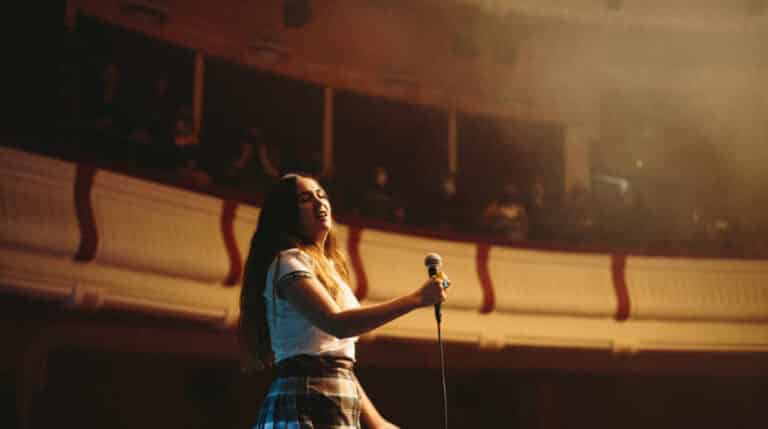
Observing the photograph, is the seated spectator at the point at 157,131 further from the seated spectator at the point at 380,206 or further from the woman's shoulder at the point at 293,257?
the woman's shoulder at the point at 293,257

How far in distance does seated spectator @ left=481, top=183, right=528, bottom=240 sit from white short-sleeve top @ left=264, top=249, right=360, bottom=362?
19.8 ft

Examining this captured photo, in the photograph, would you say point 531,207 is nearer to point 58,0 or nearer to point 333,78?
point 333,78

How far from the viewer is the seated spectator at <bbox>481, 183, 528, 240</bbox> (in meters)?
8.26

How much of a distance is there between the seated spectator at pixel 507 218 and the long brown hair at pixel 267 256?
5.96 meters

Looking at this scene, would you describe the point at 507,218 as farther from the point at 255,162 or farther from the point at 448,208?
the point at 255,162

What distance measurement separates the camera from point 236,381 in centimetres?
758

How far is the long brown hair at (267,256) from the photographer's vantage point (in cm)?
228

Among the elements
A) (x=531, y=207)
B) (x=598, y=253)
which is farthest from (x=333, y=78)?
(x=598, y=253)

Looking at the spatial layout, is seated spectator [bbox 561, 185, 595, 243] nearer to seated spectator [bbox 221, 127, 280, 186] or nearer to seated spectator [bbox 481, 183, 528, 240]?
seated spectator [bbox 481, 183, 528, 240]

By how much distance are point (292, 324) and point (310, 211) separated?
289 millimetres

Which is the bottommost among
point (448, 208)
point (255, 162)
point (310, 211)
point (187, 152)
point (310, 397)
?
point (310, 397)

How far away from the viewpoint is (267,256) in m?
2.29

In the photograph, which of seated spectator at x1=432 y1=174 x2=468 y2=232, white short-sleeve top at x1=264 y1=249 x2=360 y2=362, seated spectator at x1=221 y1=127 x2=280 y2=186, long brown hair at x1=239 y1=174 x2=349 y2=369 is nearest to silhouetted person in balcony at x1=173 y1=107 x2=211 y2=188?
seated spectator at x1=221 y1=127 x2=280 y2=186

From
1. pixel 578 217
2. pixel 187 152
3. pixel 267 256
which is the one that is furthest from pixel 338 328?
pixel 578 217
